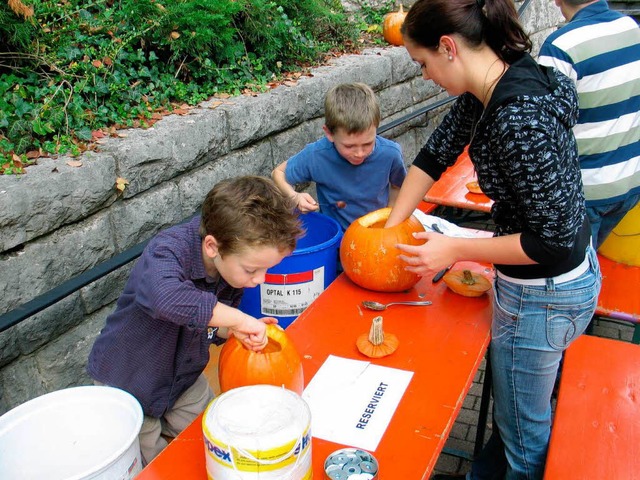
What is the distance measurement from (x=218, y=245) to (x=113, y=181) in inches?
50.3

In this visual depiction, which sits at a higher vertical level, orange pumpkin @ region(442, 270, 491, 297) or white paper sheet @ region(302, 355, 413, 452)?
white paper sheet @ region(302, 355, 413, 452)

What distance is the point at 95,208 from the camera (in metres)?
2.71

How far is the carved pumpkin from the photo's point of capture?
1912mm

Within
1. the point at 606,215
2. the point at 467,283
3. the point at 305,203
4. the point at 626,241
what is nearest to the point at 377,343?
the point at 467,283

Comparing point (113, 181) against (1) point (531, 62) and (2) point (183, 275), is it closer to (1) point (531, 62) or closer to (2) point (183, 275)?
(2) point (183, 275)

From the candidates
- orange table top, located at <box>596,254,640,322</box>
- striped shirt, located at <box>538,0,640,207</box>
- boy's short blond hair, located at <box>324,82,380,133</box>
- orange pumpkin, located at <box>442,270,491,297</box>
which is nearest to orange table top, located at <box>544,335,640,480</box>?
orange table top, located at <box>596,254,640,322</box>

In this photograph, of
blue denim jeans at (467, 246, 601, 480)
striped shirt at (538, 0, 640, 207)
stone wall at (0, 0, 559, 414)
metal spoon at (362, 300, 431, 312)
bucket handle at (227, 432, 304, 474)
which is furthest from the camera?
striped shirt at (538, 0, 640, 207)

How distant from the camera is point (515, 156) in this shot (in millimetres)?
1562

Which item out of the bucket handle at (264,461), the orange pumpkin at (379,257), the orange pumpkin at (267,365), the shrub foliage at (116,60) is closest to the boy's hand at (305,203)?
the orange pumpkin at (379,257)

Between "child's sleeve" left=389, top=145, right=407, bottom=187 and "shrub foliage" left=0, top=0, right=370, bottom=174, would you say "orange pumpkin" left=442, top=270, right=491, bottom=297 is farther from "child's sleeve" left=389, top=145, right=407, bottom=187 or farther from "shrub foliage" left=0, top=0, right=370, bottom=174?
"shrub foliage" left=0, top=0, right=370, bottom=174

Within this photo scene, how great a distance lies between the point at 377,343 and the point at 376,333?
0.12ft

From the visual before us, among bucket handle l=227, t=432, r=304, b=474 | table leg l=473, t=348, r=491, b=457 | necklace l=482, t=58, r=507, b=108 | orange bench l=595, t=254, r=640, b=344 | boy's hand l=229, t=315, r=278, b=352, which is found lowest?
table leg l=473, t=348, r=491, b=457

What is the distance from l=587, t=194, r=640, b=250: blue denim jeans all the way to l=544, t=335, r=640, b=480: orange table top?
534 mm

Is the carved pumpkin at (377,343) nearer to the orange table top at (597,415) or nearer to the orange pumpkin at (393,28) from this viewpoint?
the orange table top at (597,415)
